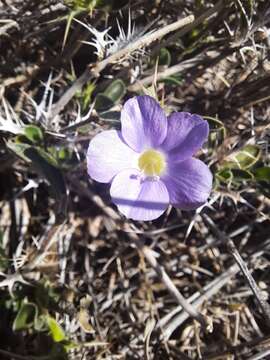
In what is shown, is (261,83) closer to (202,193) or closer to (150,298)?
(202,193)

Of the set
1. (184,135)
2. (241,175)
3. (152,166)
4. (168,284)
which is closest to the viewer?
(184,135)

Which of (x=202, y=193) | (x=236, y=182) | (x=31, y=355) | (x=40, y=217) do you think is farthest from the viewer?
(x=40, y=217)

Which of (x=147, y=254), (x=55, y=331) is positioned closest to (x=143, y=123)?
(x=147, y=254)

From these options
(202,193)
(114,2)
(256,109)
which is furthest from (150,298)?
(114,2)

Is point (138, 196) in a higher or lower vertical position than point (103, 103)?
lower

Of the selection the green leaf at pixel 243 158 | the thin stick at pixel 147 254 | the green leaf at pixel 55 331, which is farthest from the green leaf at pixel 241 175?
the green leaf at pixel 55 331

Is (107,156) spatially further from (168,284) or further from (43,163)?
(168,284)

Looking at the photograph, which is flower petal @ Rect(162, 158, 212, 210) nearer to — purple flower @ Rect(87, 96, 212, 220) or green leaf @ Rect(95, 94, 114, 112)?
purple flower @ Rect(87, 96, 212, 220)
